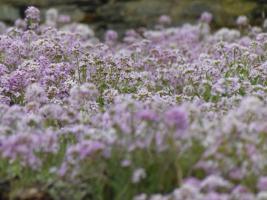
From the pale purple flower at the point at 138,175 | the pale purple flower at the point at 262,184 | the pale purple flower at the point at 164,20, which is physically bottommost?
the pale purple flower at the point at 262,184

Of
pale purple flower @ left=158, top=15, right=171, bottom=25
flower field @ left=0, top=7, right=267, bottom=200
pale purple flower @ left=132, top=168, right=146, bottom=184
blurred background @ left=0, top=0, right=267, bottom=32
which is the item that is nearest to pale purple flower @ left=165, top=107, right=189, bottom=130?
flower field @ left=0, top=7, right=267, bottom=200

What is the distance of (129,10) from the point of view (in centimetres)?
936

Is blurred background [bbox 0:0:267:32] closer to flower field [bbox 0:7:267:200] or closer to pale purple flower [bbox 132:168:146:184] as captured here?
flower field [bbox 0:7:267:200]

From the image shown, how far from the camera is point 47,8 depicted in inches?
372

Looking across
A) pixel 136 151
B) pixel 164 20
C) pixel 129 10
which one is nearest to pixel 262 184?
pixel 136 151

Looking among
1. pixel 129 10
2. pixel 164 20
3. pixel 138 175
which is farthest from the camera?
pixel 129 10

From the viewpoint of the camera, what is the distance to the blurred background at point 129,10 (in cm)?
930

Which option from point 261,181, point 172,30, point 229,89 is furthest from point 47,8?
point 261,181

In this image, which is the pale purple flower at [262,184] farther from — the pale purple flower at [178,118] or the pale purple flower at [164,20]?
the pale purple flower at [164,20]

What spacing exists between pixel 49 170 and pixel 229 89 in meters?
1.68

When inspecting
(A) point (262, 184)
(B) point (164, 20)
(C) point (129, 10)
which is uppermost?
(C) point (129, 10)

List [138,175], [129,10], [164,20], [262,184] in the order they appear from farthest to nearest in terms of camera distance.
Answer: [129,10] → [164,20] → [138,175] → [262,184]

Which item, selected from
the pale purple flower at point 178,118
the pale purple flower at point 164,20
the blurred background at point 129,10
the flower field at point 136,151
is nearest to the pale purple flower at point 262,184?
the flower field at point 136,151

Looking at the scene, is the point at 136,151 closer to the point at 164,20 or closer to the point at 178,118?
the point at 178,118
